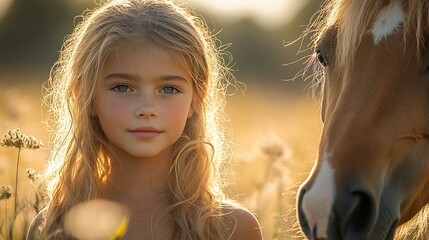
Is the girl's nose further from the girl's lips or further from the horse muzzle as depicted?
the horse muzzle

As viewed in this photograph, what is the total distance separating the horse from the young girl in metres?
0.85

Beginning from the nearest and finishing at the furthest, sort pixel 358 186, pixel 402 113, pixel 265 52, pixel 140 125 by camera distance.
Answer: pixel 358 186, pixel 402 113, pixel 140 125, pixel 265 52

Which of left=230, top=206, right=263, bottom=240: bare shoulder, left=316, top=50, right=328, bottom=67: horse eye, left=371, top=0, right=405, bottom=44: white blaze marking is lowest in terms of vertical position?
left=230, top=206, right=263, bottom=240: bare shoulder

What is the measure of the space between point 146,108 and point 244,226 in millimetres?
843

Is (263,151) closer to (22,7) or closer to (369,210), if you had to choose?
(369,210)

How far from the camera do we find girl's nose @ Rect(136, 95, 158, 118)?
4094mm

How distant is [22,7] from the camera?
37.3 meters

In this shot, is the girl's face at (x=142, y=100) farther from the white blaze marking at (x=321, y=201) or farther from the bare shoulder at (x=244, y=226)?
the white blaze marking at (x=321, y=201)

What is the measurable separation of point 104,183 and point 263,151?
138 cm

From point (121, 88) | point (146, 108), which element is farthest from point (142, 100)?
point (121, 88)

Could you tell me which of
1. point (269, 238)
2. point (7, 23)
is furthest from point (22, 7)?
point (269, 238)

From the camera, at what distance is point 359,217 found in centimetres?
337

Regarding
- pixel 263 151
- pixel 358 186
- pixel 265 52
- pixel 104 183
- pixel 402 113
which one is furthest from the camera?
pixel 265 52

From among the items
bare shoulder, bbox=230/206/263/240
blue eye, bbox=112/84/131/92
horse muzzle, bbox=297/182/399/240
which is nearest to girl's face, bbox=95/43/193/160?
blue eye, bbox=112/84/131/92
